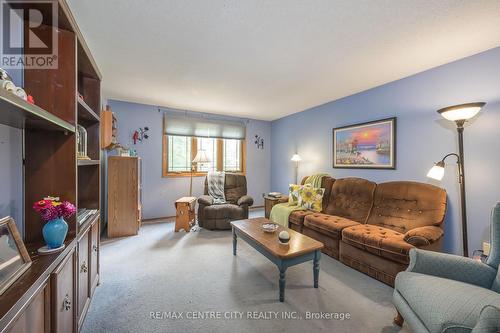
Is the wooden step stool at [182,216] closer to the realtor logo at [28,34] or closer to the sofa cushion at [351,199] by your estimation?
the sofa cushion at [351,199]

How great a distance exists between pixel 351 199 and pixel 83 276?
3.20 meters

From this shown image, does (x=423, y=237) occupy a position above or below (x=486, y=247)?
above

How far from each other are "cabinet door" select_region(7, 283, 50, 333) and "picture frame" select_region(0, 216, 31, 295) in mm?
121

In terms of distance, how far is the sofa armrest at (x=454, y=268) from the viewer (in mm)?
1369

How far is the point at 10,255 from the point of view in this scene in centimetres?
93

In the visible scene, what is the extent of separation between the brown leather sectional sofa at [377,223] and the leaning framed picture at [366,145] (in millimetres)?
365

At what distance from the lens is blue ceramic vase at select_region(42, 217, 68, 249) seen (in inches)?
45.1

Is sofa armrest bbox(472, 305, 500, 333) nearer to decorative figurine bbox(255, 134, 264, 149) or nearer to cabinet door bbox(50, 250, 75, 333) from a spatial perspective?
cabinet door bbox(50, 250, 75, 333)

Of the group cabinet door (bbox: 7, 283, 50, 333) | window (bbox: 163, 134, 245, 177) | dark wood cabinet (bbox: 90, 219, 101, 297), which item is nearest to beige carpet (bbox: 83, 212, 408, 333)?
dark wood cabinet (bbox: 90, 219, 101, 297)

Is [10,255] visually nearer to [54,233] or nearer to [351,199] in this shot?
[54,233]

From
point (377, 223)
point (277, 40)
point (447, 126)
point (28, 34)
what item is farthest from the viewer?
point (377, 223)

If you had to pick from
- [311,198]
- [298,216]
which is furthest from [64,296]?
[311,198]

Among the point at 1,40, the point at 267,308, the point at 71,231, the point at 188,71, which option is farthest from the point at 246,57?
the point at 267,308

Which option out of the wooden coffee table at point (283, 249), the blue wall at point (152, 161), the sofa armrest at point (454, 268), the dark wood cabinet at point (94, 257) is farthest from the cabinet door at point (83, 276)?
the blue wall at point (152, 161)
